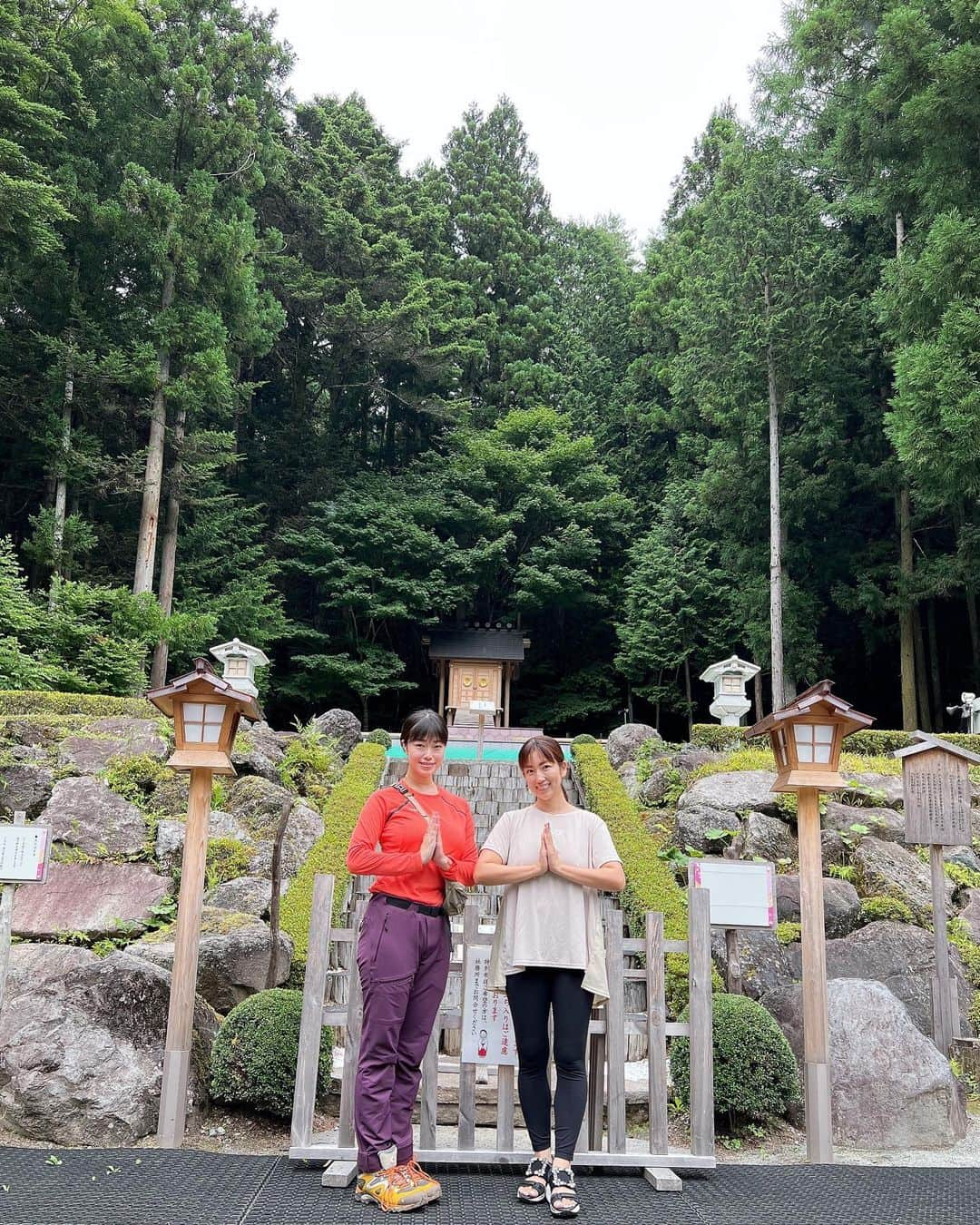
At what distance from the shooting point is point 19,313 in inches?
621

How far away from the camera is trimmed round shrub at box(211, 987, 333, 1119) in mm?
4344

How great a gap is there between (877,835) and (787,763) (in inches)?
170

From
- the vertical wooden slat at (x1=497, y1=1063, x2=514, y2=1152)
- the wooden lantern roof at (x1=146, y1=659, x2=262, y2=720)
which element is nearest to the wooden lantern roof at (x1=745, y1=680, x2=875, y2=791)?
the vertical wooden slat at (x1=497, y1=1063, x2=514, y2=1152)

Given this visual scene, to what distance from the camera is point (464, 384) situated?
24.8 metres

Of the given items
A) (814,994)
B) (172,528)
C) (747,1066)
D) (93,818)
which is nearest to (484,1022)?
(814,994)

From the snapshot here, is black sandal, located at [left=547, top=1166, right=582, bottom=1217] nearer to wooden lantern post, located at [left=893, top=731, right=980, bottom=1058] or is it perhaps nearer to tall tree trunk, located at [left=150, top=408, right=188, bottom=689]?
wooden lantern post, located at [left=893, top=731, right=980, bottom=1058]

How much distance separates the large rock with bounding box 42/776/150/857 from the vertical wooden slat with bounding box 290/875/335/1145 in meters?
4.18

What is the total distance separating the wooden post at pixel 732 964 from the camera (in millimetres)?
5309

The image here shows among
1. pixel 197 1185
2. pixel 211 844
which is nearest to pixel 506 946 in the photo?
pixel 197 1185

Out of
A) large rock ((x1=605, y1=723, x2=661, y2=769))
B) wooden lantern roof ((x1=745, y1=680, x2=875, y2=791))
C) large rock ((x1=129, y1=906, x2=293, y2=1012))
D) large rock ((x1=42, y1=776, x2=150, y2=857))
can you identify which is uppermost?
large rock ((x1=605, y1=723, x2=661, y2=769))

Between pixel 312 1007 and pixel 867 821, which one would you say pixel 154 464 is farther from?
pixel 312 1007

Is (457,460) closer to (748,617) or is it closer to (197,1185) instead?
(748,617)

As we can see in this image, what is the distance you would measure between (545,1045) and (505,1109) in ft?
1.90

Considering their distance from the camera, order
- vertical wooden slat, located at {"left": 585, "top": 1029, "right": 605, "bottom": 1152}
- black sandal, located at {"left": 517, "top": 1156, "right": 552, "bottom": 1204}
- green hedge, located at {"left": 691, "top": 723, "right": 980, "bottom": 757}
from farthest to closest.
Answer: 1. green hedge, located at {"left": 691, "top": 723, "right": 980, "bottom": 757}
2. vertical wooden slat, located at {"left": 585, "top": 1029, "right": 605, "bottom": 1152}
3. black sandal, located at {"left": 517, "top": 1156, "right": 552, "bottom": 1204}
